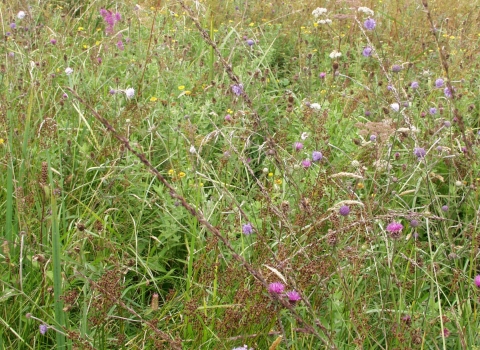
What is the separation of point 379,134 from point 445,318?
0.63 m

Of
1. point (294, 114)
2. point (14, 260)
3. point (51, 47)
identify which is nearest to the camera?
point (14, 260)

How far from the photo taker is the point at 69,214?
Answer: 1991mm

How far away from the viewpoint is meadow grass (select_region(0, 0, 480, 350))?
1326 mm

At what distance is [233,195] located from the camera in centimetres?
197

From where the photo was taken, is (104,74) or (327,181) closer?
(327,181)

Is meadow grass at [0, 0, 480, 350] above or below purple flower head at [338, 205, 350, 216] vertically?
below

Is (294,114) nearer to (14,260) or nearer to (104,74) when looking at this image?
(104,74)

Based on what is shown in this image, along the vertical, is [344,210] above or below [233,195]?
above

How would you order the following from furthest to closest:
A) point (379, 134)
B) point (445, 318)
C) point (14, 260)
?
point (379, 134) < point (14, 260) < point (445, 318)

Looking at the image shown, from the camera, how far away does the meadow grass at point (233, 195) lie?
1.33 metres

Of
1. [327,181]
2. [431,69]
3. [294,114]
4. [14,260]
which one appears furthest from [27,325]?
[431,69]

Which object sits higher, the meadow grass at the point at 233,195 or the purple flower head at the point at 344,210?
the purple flower head at the point at 344,210

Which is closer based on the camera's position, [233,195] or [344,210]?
[344,210]

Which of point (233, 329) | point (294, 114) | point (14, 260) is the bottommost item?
point (294, 114)
